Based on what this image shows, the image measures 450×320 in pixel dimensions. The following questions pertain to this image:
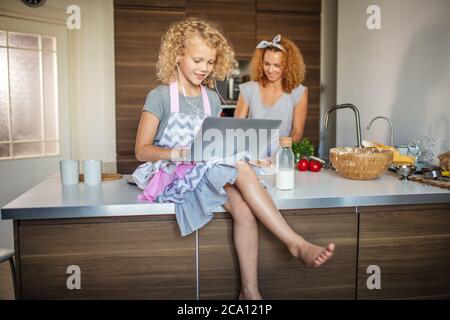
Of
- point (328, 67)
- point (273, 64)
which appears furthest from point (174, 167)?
point (328, 67)

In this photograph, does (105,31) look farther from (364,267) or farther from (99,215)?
(364,267)

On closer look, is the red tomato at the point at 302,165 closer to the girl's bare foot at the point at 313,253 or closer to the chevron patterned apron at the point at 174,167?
the chevron patterned apron at the point at 174,167

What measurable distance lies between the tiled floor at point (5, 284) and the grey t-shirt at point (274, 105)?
69.4 inches

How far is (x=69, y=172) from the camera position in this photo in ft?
5.54

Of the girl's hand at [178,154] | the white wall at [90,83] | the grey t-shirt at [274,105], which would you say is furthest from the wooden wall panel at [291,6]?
the girl's hand at [178,154]

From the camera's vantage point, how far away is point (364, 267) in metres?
1.57

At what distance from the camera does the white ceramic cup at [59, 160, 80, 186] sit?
5.54 ft

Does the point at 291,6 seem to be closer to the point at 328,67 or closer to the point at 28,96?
the point at 328,67

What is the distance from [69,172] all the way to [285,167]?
2.67 feet

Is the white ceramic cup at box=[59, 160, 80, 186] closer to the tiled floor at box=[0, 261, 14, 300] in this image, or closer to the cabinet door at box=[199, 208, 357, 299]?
the cabinet door at box=[199, 208, 357, 299]

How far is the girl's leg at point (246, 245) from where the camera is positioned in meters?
1.43

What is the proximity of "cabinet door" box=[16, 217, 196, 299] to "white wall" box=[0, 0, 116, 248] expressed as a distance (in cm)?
241
